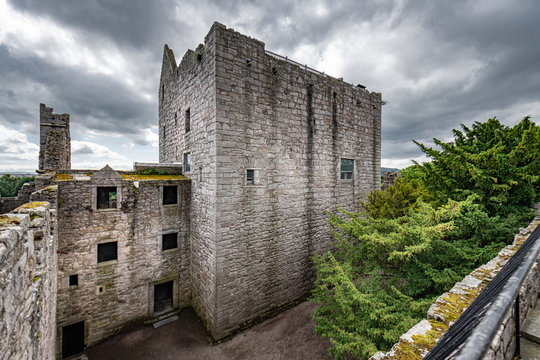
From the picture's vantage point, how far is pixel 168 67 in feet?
35.4

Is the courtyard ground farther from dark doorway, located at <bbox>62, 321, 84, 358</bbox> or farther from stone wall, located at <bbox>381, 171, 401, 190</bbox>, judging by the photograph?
stone wall, located at <bbox>381, 171, 401, 190</bbox>

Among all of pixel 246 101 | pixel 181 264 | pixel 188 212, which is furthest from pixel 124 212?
pixel 246 101

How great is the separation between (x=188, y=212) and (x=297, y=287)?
5.45m

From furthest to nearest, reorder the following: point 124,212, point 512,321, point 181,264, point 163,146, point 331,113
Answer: point 163,146 → point 331,113 → point 181,264 → point 124,212 → point 512,321

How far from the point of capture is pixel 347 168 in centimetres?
1030

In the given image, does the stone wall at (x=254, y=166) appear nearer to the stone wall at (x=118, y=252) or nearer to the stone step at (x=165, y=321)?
the stone wall at (x=118, y=252)

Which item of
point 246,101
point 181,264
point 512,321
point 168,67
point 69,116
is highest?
point 168,67

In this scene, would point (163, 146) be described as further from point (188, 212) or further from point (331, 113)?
point (331, 113)

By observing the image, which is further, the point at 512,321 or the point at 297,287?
the point at 297,287

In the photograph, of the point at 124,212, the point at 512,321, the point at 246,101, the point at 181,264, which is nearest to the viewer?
the point at 512,321

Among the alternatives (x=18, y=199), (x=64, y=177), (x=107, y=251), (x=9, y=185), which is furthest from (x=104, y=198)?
(x=9, y=185)

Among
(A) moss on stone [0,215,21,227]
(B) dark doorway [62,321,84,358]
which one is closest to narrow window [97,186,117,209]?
(B) dark doorway [62,321,84,358]

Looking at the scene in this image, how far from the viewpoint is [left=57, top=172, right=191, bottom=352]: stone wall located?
6.86m

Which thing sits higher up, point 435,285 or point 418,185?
point 418,185
